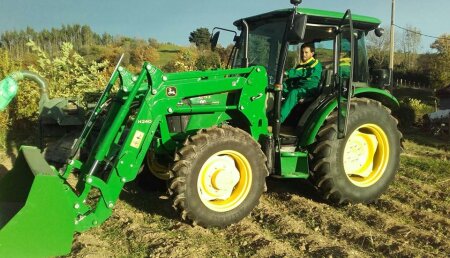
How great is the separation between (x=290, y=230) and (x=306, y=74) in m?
1.92

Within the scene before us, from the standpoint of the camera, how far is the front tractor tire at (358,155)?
193 inches

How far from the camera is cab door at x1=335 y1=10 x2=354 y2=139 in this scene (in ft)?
15.9

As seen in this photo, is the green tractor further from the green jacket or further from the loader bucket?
the green jacket

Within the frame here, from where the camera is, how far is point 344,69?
17.7 ft

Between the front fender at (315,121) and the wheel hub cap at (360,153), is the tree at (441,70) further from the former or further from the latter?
the front fender at (315,121)

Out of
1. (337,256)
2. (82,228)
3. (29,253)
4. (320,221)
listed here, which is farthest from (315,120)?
(29,253)

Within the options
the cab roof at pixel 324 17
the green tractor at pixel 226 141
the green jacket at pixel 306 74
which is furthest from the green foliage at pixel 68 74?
the green jacket at pixel 306 74

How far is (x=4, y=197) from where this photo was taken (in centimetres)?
430

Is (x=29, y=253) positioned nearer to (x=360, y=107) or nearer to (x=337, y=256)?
(x=337, y=256)

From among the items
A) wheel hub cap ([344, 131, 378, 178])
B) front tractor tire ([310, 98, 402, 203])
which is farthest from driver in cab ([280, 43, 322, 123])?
wheel hub cap ([344, 131, 378, 178])

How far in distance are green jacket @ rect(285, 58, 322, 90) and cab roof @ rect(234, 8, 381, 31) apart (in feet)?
1.54

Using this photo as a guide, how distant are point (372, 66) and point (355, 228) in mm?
2796

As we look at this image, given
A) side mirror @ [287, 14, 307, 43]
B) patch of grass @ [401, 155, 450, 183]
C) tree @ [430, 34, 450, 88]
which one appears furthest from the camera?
tree @ [430, 34, 450, 88]

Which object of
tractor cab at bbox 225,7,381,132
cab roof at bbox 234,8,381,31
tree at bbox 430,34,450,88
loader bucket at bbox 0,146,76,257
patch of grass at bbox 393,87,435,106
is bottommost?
loader bucket at bbox 0,146,76,257
